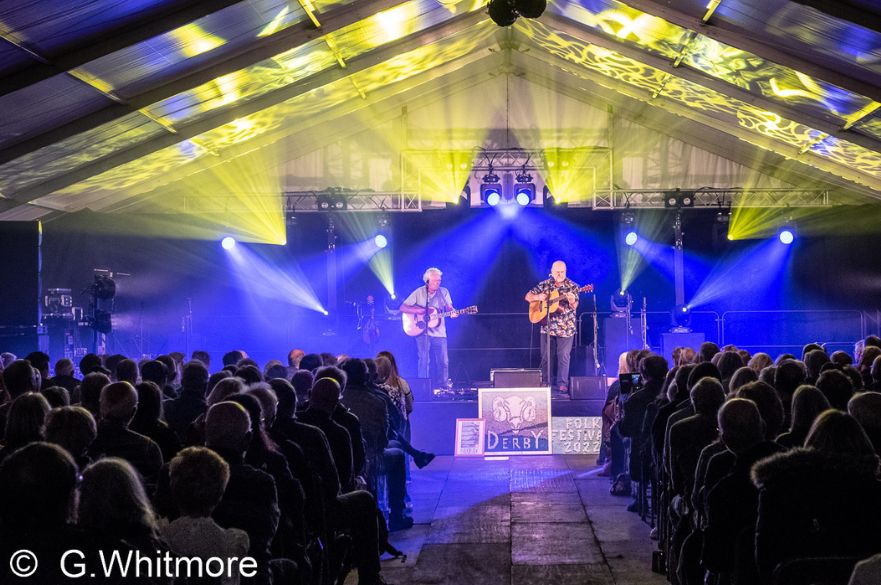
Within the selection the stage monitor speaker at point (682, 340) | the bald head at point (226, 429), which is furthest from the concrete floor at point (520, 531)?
the stage monitor speaker at point (682, 340)

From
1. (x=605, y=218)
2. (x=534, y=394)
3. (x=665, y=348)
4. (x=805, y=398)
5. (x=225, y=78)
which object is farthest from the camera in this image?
(x=605, y=218)

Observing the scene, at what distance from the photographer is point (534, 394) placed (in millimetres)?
9500

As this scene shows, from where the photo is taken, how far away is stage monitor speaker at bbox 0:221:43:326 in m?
11.9

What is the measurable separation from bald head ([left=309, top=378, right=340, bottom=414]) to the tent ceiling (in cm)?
443

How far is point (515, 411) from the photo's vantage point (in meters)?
9.59

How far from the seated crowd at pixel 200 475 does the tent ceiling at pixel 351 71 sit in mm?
3421

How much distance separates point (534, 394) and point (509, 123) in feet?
28.2

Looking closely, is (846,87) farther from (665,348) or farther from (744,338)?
(744,338)

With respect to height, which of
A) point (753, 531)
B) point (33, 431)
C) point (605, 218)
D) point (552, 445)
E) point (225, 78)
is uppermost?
point (225, 78)

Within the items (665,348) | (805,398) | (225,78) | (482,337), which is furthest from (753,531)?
(482,337)

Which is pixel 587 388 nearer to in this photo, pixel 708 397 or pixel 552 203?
pixel 552 203

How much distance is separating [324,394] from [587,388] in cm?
621

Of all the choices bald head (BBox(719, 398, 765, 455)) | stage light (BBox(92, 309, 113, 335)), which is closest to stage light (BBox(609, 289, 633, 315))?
stage light (BBox(92, 309, 113, 335))

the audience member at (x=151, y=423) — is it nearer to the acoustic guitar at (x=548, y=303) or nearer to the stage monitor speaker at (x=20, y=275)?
the acoustic guitar at (x=548, y=303)
